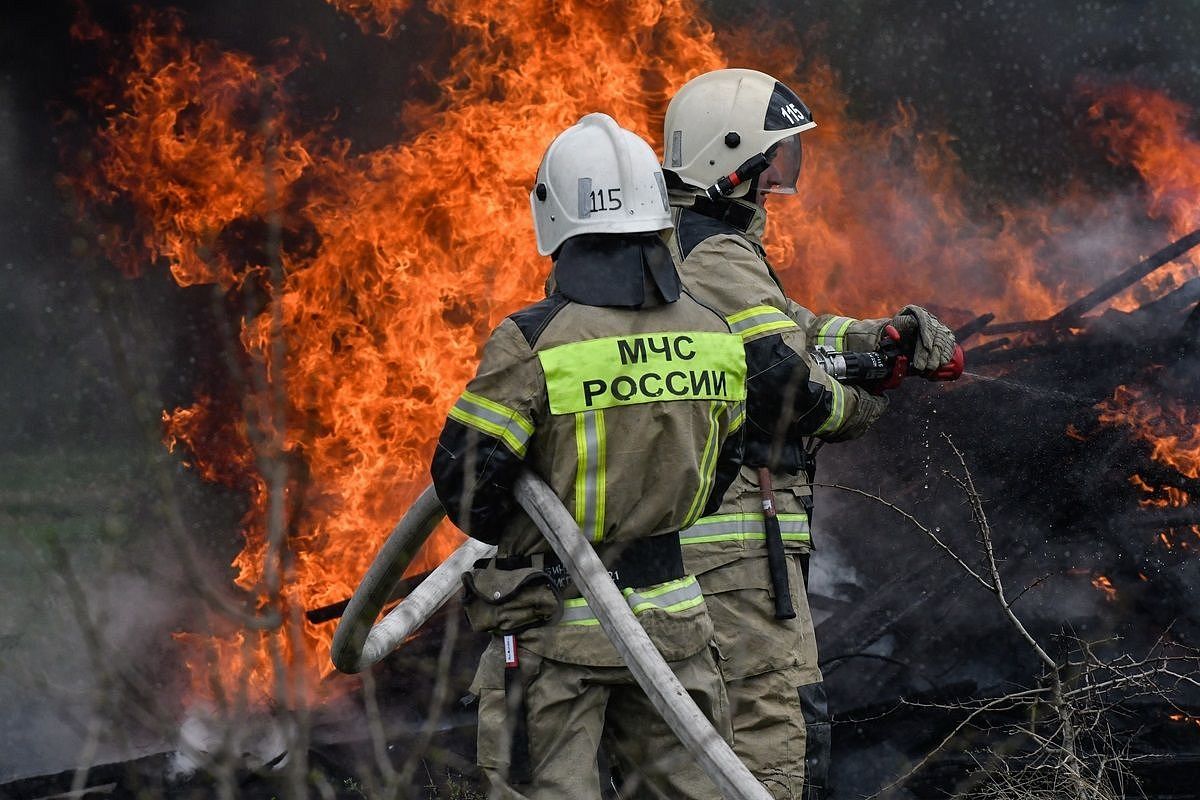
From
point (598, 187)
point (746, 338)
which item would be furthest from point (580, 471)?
point (746, 338)

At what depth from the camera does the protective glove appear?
15.7ft

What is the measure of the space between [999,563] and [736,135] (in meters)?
3.21

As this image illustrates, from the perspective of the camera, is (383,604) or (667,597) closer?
(667,597)

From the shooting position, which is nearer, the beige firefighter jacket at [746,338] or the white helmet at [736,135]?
the beige firefighter jacket at [746,338]

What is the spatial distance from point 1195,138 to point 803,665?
5.36 metres

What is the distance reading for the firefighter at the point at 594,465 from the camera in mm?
3252

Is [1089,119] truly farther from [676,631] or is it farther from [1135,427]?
[676,631]

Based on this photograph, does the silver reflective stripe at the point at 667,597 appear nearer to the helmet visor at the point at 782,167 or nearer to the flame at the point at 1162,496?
the helmet visor at the point at 782,167

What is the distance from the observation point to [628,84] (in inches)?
297

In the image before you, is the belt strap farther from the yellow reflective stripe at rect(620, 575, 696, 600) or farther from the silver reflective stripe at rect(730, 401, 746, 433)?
the silver reflective stripe at rect(730, 401, 746, 433)

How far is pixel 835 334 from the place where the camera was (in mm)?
5043

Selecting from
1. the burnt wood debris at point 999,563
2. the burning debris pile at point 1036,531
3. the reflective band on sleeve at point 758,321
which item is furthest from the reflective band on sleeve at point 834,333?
the burning debris pile at point 1036,531

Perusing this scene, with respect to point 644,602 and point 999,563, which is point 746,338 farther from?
point 999,563

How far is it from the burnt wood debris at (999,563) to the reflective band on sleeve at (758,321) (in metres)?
2.69
